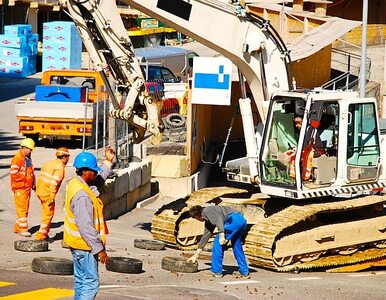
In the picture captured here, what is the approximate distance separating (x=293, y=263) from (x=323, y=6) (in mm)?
31348

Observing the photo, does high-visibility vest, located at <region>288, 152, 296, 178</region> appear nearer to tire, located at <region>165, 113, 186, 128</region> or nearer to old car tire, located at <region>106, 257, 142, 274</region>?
old car tire, located at <region>106, 257, 142, 274</region>

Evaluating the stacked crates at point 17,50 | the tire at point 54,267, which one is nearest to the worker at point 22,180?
the tire at point 54,267

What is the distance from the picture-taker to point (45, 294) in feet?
45.6

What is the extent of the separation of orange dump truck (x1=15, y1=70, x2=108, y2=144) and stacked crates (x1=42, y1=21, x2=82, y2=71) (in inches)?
749

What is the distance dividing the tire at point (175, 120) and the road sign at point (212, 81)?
3797 mm

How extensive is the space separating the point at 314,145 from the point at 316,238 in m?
1.55

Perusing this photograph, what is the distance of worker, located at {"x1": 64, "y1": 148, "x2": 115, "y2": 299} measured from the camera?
1150 centimetres

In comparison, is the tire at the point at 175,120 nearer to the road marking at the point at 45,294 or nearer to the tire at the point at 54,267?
the tire at the point at 54,267

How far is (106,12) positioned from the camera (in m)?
17.5

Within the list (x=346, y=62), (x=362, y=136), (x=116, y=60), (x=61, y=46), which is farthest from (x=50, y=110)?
(x=61, y=46)

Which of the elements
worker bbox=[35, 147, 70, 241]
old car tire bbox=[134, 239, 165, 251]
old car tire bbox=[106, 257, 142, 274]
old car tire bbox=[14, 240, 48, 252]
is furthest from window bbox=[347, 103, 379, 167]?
old car tire bbox=[14, 240, 48, 252]

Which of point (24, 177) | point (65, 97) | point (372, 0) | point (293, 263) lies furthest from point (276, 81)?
point (372, 0)

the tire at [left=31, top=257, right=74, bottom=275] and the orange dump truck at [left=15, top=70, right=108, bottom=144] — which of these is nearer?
the tire at [left=31, top=257, right=74, bottom=275]

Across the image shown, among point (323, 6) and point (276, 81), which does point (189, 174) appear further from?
point (323, 6)
